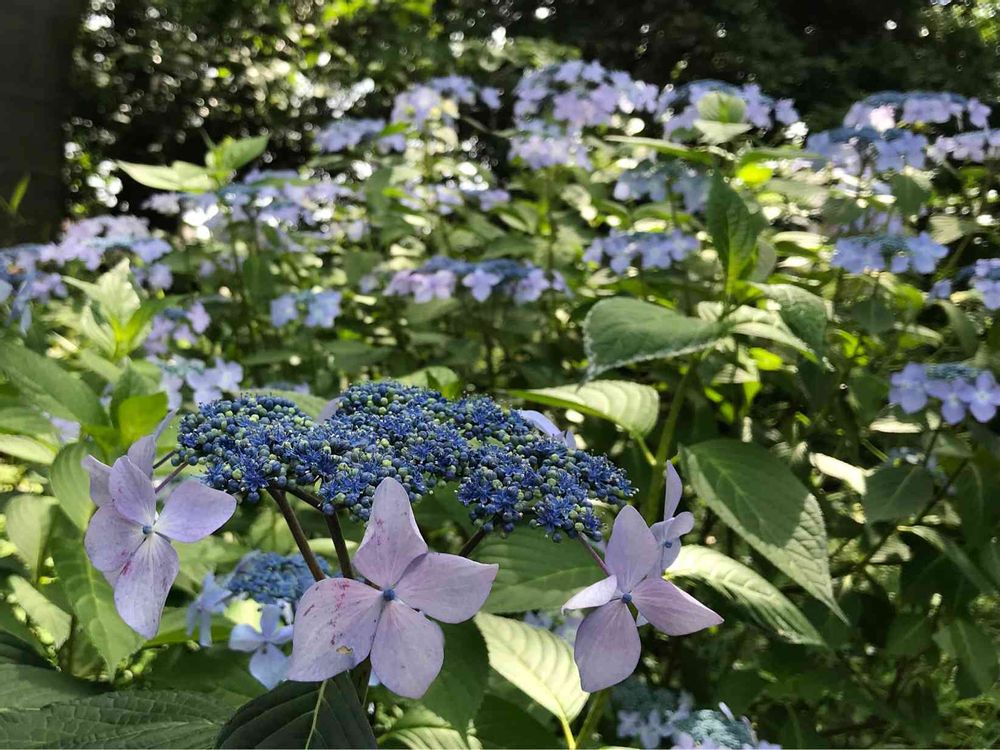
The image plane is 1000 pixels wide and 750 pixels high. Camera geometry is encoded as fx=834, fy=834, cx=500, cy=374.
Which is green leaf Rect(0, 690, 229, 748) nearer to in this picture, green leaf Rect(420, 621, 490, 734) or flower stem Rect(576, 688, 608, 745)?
green leaf Rect(420, 621, 490, 734)

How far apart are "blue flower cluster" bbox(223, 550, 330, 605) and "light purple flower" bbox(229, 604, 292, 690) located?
0.04 ft

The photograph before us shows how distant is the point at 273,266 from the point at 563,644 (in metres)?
1.68

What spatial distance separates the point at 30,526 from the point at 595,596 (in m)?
0.73

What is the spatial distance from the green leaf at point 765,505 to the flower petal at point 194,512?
64 centimetres

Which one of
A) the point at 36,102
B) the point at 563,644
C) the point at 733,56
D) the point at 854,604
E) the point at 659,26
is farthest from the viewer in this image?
the point at 659,26

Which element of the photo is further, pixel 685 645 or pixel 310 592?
pixel 685 645

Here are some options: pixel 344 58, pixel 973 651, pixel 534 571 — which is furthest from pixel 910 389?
pixel 344 58

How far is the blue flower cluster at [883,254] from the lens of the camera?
1.34 meters

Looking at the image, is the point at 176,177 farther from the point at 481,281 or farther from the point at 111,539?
the point at 111,539

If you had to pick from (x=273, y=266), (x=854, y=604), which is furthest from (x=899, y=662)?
(x=273, y=266)

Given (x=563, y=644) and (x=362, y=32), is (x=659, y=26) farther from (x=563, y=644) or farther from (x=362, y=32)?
(x=563, y=644)

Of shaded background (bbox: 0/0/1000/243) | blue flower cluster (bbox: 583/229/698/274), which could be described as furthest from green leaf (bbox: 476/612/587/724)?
shaded background (bbox: 0/0/1000/243)

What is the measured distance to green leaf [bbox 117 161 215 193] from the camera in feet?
5.65

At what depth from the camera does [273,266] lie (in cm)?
232
